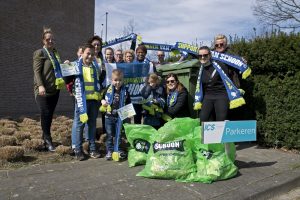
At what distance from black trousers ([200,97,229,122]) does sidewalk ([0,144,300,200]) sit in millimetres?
808

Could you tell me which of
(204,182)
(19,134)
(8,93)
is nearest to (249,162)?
(204,182)

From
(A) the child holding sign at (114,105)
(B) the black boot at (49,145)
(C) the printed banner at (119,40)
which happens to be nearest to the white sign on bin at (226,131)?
(A) the child holding sign at (114,105)

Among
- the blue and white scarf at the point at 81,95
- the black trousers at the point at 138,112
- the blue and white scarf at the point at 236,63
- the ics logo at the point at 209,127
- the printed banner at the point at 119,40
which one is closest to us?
the ics logo at the point at 209,127

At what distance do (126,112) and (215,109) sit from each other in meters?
1.48

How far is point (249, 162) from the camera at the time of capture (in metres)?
5.87

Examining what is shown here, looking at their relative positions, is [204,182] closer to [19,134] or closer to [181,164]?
[181,164]

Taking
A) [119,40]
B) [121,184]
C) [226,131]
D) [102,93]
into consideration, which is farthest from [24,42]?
[226,131]

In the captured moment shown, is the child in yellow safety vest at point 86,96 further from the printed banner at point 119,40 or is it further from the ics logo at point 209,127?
the printed banner at point 119,40

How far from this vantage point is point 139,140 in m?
5.22

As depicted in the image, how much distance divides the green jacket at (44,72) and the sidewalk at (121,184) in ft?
4.20

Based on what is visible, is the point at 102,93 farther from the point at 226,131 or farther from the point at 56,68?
the point at 226,131

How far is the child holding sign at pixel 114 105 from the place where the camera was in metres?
5.74

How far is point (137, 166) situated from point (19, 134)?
9.24ft

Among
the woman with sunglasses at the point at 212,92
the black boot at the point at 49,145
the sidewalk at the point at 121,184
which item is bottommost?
the sidewalk at the point at 121,184
